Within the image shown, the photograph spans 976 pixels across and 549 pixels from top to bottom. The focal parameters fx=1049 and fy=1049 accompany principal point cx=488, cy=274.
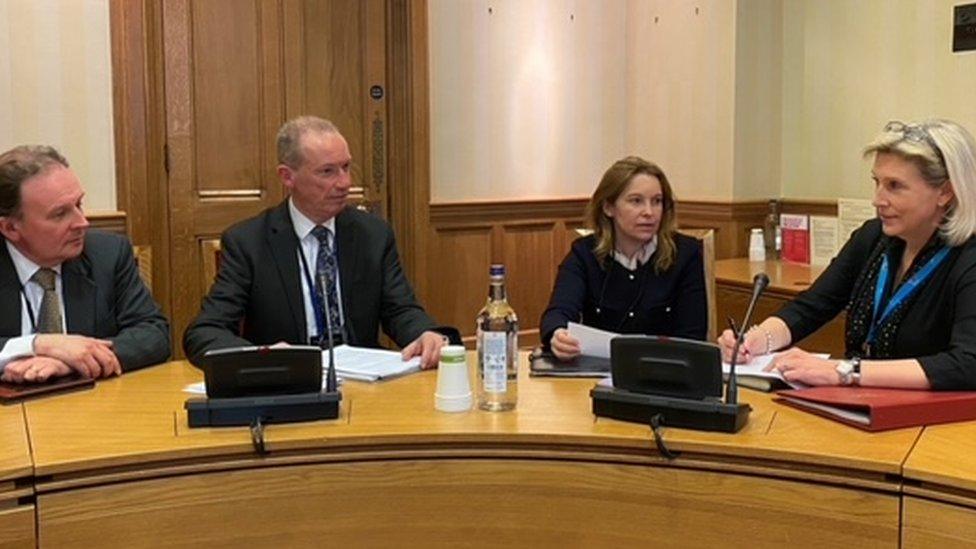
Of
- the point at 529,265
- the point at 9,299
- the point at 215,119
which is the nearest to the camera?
the point at 9,299

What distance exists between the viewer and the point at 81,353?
2.17 m

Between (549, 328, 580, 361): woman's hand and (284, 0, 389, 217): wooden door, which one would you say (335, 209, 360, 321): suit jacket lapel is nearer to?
(549, 328, 580, 361): woman's hand

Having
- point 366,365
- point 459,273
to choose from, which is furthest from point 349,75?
point 366,365

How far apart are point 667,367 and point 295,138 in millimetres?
1387

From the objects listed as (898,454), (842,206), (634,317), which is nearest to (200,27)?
(634,317)

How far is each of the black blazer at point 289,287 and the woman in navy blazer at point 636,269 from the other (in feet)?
1.43

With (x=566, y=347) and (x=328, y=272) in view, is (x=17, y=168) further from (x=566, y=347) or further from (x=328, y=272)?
(x=566, y=347)

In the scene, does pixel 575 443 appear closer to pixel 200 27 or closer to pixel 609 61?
pixel 200 27

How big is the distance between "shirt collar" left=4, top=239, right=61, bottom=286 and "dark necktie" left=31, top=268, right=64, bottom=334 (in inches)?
0.4

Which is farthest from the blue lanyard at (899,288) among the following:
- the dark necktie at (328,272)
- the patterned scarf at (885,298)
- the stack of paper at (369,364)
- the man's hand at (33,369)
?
the man's hand at (33,369)

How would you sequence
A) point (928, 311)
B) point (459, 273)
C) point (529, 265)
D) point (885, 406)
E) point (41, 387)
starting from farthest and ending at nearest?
point (529, 265) < point (459, 273) < point (928, 311) < point (41, 387) < point (885, 406)

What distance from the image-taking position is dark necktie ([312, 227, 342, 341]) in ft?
9.06

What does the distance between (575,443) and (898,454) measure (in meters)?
0.52

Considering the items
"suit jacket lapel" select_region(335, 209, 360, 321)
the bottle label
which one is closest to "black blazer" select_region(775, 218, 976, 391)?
the bottle label
